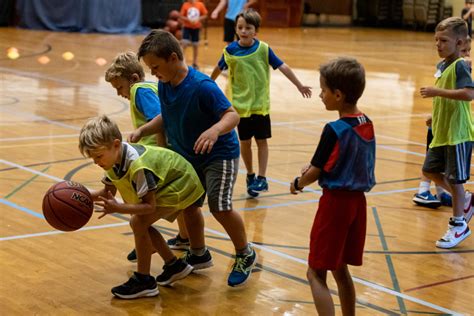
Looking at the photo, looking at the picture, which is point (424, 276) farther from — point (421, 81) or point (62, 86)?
point (421, 81)

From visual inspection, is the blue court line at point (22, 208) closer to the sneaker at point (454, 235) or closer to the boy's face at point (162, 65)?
the boy's face at point (162, 65)

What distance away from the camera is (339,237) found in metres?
3.93

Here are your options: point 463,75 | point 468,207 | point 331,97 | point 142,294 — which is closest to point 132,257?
point 142,294

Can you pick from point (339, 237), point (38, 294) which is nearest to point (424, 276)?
point (339, 237)

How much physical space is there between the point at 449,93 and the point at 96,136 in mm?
2522

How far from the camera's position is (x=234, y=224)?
490 centimetres

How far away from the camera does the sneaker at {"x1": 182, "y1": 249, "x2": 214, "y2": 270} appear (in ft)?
16.7

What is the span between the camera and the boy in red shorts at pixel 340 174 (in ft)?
12.7

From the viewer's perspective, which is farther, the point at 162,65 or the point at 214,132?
the point at 162,65

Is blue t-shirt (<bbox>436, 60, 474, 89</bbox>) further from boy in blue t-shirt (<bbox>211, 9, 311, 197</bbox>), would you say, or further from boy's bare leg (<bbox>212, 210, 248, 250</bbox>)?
boy's bare leg (<bbox>212, 210, 248, 250</bbox>)

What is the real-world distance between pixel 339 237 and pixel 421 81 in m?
12.5

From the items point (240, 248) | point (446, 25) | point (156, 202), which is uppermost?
point (446, 25)

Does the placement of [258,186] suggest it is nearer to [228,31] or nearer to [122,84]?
[122,84]

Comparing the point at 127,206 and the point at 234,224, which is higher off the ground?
the point at 127,206
